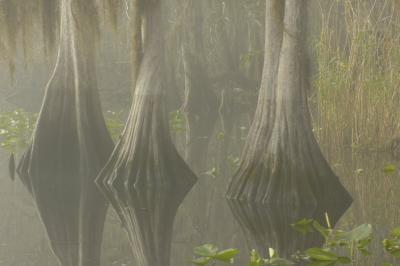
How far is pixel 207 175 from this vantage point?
1355 cm

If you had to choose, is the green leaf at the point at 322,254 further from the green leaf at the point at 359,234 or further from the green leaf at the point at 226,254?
the green leaf at the point at 226,254

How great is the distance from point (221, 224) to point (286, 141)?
4.74 feet

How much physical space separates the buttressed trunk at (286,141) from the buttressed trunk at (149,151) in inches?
45.0

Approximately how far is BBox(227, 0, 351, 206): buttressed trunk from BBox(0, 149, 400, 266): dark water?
1.01ft

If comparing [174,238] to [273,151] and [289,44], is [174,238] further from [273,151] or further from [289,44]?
[289,44]

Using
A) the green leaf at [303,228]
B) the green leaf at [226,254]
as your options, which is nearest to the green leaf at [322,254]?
the green leaf at [226,254]

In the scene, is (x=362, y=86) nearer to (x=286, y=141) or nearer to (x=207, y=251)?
(x=286, y=141)

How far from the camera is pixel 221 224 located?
991 cm

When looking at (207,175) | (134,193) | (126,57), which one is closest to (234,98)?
(126,57)

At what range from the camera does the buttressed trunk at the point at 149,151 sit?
12016 mm

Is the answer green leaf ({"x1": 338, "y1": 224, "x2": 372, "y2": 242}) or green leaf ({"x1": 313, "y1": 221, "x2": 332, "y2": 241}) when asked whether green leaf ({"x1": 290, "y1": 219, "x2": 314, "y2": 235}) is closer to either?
green leaf ({"x1": 313, "y1": 221, "x2": 332, "y2": 241})

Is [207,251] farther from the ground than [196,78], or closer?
closer

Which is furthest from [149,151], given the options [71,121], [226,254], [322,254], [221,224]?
[322,254]

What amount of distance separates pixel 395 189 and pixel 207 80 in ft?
38.0
